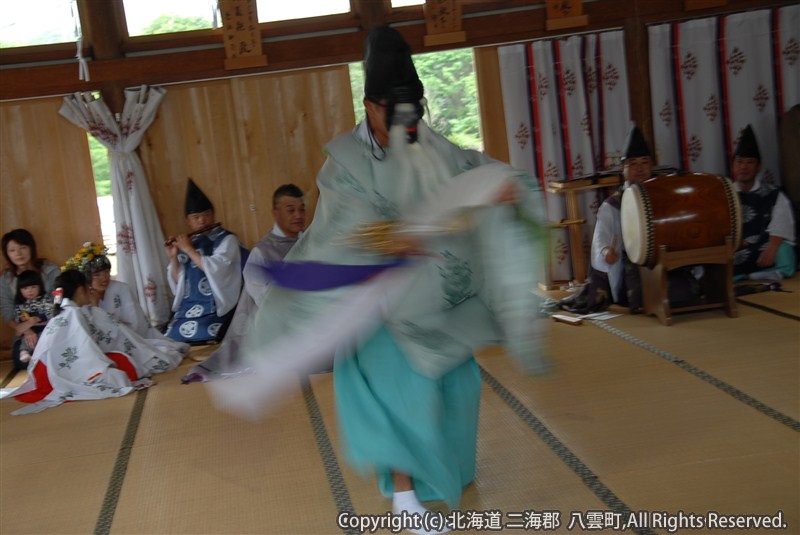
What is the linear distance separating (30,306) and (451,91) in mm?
3300

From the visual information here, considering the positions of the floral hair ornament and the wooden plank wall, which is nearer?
the floral hair ornament

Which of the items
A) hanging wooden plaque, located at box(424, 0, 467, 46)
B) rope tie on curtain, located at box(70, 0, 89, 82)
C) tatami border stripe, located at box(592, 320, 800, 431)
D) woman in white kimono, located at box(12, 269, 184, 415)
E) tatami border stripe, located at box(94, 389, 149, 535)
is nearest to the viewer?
tatami border stripe, located at box(94, 389, 149, 535)

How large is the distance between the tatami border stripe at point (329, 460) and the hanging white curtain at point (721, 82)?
368cm

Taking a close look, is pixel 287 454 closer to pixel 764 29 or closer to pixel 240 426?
pixel 240 426

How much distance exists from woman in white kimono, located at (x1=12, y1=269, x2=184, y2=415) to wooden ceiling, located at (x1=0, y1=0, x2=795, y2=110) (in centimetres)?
174

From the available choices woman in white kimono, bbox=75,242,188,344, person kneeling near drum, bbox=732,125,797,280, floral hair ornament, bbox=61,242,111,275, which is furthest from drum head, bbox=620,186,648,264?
floral hair ornament, bbox=61,242,111,275

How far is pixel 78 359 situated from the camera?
4.18m

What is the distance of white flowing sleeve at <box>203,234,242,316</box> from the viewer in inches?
201

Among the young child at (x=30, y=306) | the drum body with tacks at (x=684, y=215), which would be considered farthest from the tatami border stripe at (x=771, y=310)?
the young child at (x=30, y=306)

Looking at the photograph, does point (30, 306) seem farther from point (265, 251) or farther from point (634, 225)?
point (634, 225)

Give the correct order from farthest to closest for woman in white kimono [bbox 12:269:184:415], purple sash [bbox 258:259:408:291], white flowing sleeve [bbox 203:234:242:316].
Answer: white flowing sleeve [bbox 203:234:242:316] → woman in white kimono [bbox 12:269:184:415] → purple sash [bbox 258:259:408:291]

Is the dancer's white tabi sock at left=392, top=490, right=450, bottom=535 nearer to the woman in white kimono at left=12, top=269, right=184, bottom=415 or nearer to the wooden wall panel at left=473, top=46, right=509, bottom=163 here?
the woman in white kimono at left=12, top=269, right=184, bottom=415

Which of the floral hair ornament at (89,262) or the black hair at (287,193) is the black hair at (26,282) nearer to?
the floral hair ornament at (89,262)

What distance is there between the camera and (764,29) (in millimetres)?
5836
